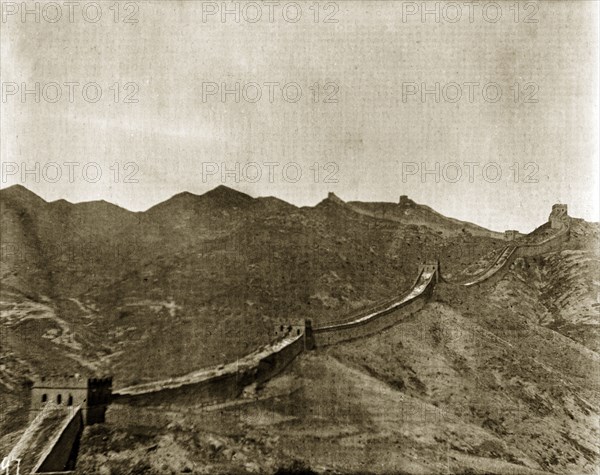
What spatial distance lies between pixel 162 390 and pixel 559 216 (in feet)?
194

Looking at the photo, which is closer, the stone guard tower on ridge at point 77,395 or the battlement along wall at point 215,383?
the stone guard tower on ridge at point 77,395

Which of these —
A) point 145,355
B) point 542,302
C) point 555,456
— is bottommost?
point 555,456

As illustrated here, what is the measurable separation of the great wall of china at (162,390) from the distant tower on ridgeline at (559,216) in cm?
3394

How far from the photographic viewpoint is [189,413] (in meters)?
40.7

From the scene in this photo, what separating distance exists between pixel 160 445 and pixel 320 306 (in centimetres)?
3471

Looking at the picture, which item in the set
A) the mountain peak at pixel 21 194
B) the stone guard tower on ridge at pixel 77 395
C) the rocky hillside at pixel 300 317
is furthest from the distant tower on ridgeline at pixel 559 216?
the mountain peak at pixel 21 194

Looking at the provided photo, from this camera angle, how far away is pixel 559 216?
270 ft

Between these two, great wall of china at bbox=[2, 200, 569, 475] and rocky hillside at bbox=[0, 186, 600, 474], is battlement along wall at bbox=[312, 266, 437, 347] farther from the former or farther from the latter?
rocky hillside at bbox=[0, 186, 600, 474]

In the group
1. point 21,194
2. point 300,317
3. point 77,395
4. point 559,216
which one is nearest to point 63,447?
point 77,395

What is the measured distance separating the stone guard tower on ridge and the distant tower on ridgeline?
6140cm

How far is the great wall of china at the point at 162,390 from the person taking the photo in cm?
3622

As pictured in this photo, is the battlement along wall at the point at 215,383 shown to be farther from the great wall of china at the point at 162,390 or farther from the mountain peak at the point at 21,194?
the mountain peak at the point at 21,194

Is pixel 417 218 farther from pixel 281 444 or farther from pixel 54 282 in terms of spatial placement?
pixel 281 444

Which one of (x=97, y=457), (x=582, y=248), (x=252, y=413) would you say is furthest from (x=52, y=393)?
(x=582, y=248)
